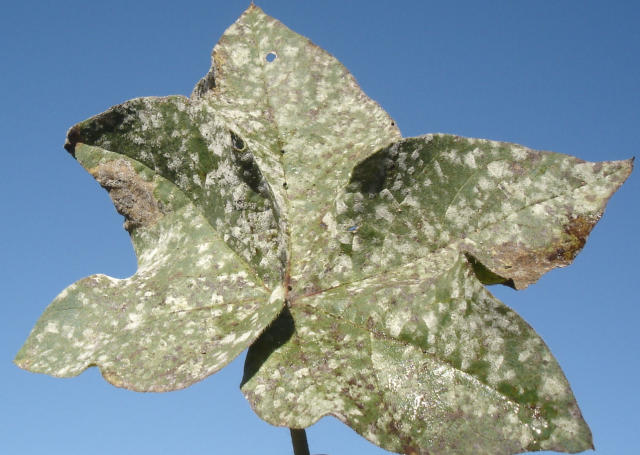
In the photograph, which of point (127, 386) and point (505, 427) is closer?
point (505, 427)

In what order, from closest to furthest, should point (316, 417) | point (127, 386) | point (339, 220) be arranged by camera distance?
point (316, 417) < point (127, 386) < point (339, 220)

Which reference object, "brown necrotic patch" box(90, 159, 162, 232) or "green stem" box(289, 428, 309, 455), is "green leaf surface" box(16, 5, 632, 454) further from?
"green stem" box(289, 428, 309, 455)

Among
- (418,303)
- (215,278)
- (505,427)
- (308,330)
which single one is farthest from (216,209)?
(505,427)

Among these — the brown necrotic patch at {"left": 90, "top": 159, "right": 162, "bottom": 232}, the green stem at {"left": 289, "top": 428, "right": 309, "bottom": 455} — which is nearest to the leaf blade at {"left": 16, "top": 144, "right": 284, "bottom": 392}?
the brown necrotic patch at {"left": 90, "top": 159, "right": 162, "bottom": 232}

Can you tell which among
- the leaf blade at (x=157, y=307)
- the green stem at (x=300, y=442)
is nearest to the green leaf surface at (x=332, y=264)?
the leaf blade at (x=157, y=307)

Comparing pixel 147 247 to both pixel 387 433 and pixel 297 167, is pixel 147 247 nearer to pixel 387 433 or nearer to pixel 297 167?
pixel 297 167

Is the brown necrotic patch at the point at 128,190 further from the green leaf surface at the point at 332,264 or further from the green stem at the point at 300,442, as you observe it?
the green stem at the point at 300,442

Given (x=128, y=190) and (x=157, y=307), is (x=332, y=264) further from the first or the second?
(x=128, y=190)

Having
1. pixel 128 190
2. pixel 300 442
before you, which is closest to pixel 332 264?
pixel 300 442
